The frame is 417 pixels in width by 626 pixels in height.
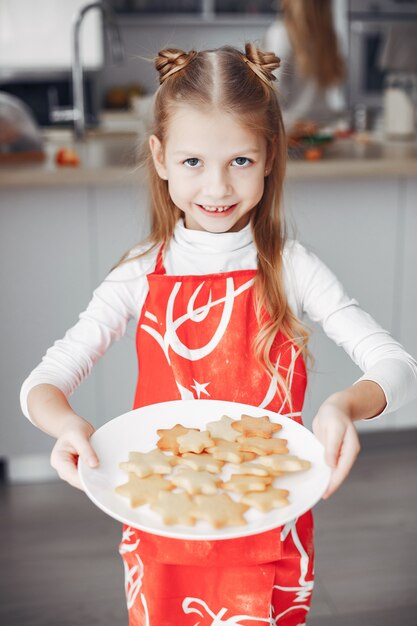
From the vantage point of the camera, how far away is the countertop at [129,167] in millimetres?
2197

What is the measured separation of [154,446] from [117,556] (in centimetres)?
119

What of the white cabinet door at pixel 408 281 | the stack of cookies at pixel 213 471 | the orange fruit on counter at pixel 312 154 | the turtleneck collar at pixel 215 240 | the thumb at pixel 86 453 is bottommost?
the white cabinet door at pixel 408 281

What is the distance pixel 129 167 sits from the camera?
2.23 metres

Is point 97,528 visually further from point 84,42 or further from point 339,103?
point 339,103

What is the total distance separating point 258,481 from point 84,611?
1.13 meters

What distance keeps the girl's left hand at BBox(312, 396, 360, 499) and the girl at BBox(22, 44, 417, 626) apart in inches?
2.6

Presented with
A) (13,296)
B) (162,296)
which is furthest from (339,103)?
Result: (162,296)

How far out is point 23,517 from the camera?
7.70 feet

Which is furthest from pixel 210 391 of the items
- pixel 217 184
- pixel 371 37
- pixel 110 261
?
pixel 371 37

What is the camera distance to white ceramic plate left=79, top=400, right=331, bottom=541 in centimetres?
90

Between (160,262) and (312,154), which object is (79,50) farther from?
(160,262)

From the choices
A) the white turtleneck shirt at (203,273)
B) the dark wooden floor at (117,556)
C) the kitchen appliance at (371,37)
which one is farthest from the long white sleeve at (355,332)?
the kitchen appliance at (371,37)

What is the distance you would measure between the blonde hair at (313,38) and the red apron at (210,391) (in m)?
2.35

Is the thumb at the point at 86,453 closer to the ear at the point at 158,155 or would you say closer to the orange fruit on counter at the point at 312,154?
the ear at the point at 158,155
